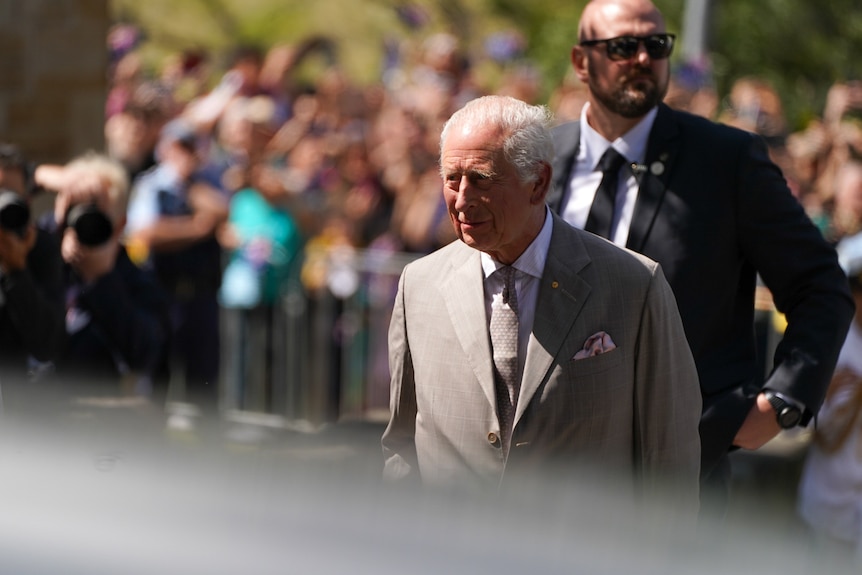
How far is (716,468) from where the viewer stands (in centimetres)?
421

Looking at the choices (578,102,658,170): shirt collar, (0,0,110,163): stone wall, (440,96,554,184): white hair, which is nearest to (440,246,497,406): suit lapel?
(440,96,554,184): white hair

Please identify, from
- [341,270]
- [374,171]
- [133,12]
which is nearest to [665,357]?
[341,270]

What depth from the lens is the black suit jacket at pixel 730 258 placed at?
13.3 ft

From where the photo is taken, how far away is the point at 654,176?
4141mm

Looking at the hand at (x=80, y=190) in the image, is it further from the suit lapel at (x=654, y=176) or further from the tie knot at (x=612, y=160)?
the suit lapel at (x=654, y=176)

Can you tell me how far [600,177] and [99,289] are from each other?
2642 mm

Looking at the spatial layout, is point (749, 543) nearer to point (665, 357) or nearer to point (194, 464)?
point (665, 357)

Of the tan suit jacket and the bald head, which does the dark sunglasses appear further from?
the tan suit jacket

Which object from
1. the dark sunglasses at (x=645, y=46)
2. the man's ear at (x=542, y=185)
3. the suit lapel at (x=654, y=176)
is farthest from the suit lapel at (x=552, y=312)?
the dark sunglasses at (x=645, y=46)

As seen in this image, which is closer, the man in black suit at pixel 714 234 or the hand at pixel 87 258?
the man in black suit at pixel 714 234

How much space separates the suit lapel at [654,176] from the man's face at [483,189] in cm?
79

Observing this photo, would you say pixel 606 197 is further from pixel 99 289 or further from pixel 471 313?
pixel 99 289

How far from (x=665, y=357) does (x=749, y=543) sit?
77cm

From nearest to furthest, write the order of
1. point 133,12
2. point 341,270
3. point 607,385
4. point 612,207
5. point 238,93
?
point 607,385, point 612,207, point 341,270, point 238,93, point 133,12
